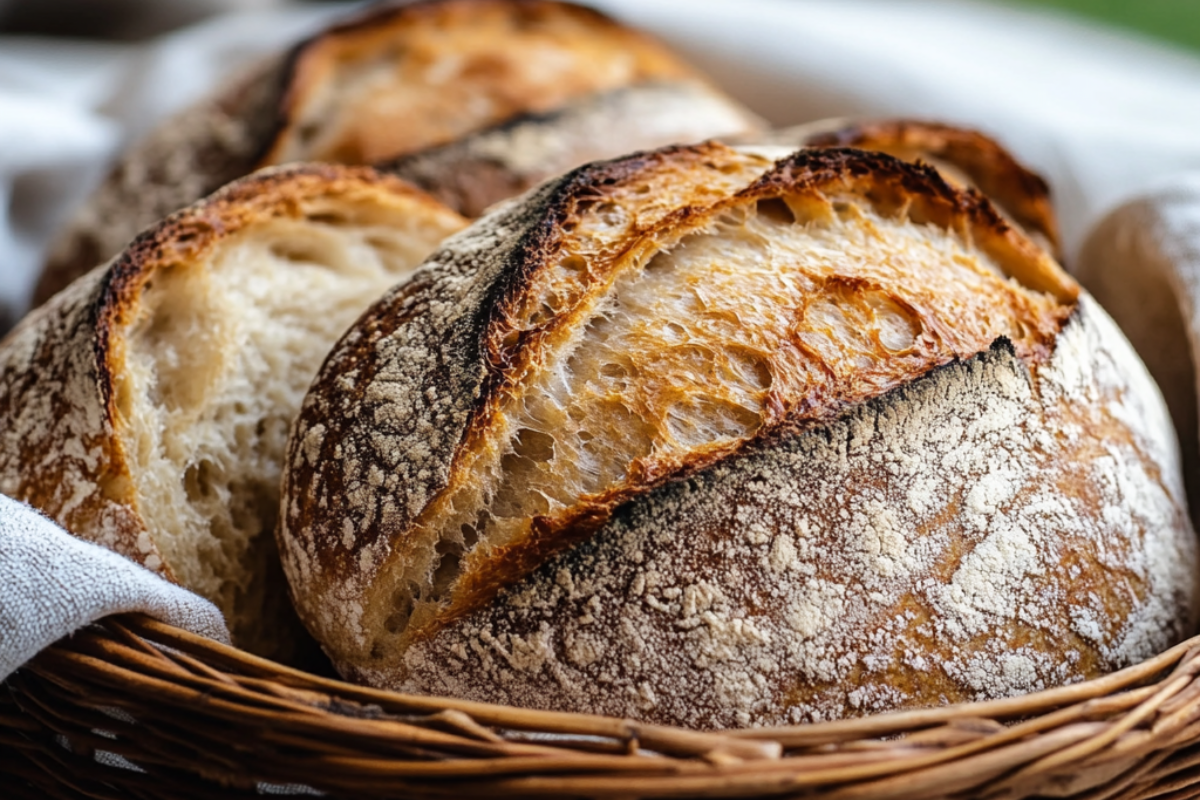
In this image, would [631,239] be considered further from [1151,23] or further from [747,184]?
[1151,23]

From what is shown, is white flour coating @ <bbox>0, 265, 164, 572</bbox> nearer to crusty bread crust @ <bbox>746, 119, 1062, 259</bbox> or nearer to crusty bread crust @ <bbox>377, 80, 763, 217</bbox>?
crusty bread crust @ <bbox>377, 80, 763, 217</bbox>

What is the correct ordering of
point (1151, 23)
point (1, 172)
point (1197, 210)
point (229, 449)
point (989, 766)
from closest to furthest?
point (989, 766) < point (229, 449) < point (1197, 210) < point (1, 172) < point (1151, 23)

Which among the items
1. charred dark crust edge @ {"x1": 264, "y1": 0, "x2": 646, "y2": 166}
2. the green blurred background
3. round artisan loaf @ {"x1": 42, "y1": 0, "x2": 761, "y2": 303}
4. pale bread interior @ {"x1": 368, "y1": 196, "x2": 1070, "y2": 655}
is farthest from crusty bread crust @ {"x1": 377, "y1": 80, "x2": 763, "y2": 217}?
the green blurred background

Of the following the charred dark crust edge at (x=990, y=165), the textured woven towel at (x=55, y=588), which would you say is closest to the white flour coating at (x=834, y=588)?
the textured woven towel at (x=55, y=588)

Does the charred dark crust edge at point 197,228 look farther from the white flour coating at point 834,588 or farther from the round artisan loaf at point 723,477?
the white flour coating at point 834,588

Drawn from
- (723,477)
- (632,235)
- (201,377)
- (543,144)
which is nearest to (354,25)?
(543,144)

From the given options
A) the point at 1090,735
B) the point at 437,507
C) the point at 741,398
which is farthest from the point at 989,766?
the point at 437,507
